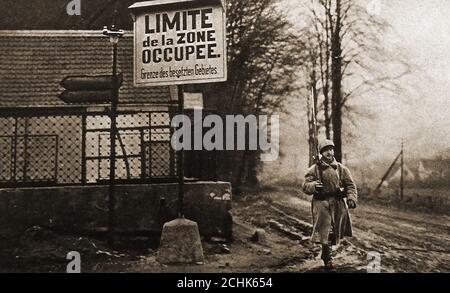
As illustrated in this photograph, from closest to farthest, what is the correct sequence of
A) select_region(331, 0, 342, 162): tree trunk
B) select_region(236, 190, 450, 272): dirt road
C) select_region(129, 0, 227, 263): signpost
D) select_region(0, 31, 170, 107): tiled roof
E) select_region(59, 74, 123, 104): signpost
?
1. select_region(129, 0, 227, 263): signpost
2. select_region(236, 190, 450, 272): dirt road
3. select_region(59, 74, 123, 104): signpost
4. select_region(0, 31, 170, 107): tiled roof
5. select_region(331, 0, 342, 162): tree trunk

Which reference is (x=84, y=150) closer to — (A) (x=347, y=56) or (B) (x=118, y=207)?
(B) (x=118, y=207)

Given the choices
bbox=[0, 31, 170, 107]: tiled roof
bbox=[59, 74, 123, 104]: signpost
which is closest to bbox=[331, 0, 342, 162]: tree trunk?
bbox=[0, 31, 170, 107]: tiled roof

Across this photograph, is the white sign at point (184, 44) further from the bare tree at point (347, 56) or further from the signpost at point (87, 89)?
the bare tree at point (347, 56)

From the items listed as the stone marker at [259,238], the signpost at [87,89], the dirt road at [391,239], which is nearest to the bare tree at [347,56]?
the dirt road at [391,239]

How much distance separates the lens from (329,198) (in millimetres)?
7273

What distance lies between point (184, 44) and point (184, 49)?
0.26ft

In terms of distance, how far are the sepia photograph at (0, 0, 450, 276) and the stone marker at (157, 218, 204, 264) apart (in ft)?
0.07

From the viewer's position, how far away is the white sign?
281 inches

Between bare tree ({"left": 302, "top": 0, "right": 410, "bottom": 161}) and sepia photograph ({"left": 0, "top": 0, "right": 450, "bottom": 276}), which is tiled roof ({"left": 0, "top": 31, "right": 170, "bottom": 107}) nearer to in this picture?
sepia photograph ({"left": 0, "top": 0, "right": 450, "bottom": 276})

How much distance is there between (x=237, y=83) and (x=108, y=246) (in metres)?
14.5

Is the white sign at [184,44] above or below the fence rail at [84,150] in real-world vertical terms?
above

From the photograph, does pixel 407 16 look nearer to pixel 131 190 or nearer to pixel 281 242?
pixel 281 242

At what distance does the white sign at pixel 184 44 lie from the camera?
712 cm

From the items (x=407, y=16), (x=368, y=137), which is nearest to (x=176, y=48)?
(x=407, y=16)
